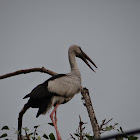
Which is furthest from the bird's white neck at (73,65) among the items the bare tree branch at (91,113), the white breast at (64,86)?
the bare tree branch at (91,113)

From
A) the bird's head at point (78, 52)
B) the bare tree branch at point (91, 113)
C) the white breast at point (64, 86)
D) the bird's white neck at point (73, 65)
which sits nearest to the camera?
the bare tree branch at point (91, 113)

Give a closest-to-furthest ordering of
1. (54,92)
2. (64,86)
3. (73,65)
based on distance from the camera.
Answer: (54,92) < (64,86) < (73,65)

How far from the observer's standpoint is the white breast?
5.50 metres

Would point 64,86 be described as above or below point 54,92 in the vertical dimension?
above

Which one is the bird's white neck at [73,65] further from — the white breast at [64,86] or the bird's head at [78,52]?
the white breast at [64,86]

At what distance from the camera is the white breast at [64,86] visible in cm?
550

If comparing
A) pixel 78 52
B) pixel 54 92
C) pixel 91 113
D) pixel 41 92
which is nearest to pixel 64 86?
pixel 54 92

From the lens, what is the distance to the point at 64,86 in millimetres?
5633

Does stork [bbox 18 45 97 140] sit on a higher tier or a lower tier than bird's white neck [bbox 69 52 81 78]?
lower

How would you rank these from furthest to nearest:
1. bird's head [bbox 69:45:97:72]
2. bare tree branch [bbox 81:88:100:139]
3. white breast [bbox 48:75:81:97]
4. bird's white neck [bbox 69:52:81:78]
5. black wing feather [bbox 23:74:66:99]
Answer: bird's head [bbox 69:45:97:72]
bird's white neck [bbox 69:52:81:78]
white breast [bbox 48:75:81:97]
black wing feather [bbox 23:74:66:99]
bare tree branch [bbox 81:88:100:139]

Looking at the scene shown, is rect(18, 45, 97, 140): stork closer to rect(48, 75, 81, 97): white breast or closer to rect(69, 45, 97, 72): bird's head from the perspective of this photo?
rect(48, 75, 81, 97): white breast

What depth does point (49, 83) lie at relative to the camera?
548 centimetres

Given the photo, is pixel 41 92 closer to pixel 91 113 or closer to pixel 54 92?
pixel 54 92

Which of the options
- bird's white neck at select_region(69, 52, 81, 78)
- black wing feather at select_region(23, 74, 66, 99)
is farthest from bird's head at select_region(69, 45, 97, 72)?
black wing feather at select_region(23, 74, 66, 99)
